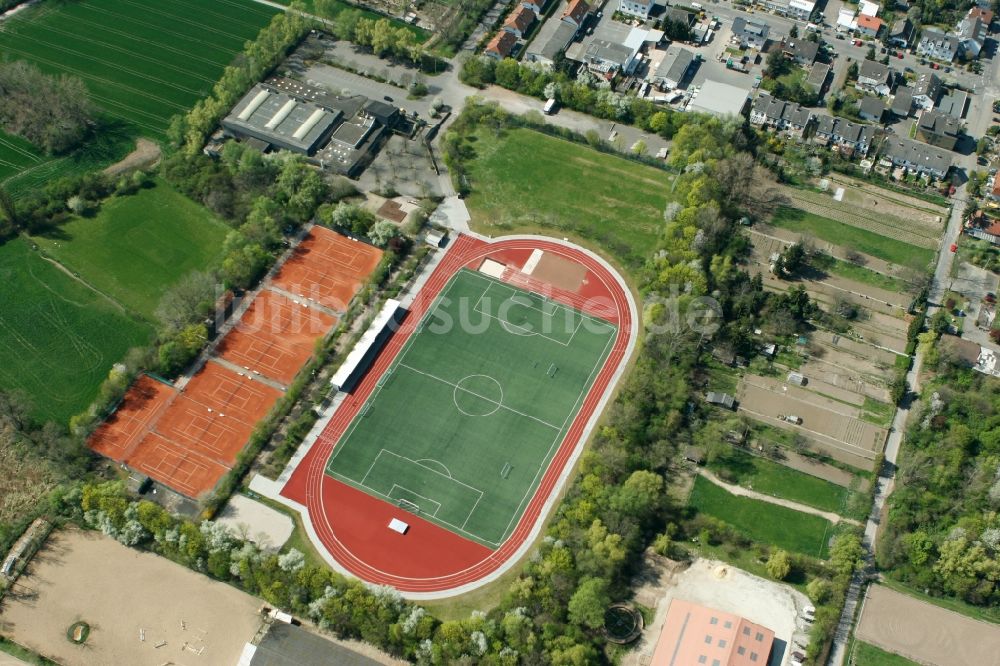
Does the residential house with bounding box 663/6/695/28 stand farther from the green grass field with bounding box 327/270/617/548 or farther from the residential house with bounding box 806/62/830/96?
the green grass field with bounding box 327/270/617/548

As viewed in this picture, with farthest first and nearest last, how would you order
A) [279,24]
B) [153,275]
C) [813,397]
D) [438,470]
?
[279,24]
[153,275]
[813,397]
[438,470]

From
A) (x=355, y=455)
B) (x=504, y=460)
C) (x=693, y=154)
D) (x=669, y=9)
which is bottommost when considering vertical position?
(x=355, y=455)

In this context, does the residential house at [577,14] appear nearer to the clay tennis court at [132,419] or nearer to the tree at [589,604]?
the clay tennis court at [132,419]

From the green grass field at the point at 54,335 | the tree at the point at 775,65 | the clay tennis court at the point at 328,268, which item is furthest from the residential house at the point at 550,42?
the green grass field at the point at 54,335

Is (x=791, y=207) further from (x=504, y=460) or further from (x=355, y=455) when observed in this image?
(x=355, y=455)

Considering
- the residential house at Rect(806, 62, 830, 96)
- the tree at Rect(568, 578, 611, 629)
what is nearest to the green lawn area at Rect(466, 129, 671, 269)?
the residential house at Rect(806, 62, 830, 96)

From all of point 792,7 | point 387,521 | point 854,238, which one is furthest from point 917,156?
point 387,521

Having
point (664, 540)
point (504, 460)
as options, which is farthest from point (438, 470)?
point (664, 540)

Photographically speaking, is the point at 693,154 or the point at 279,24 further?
the point at 279,24
